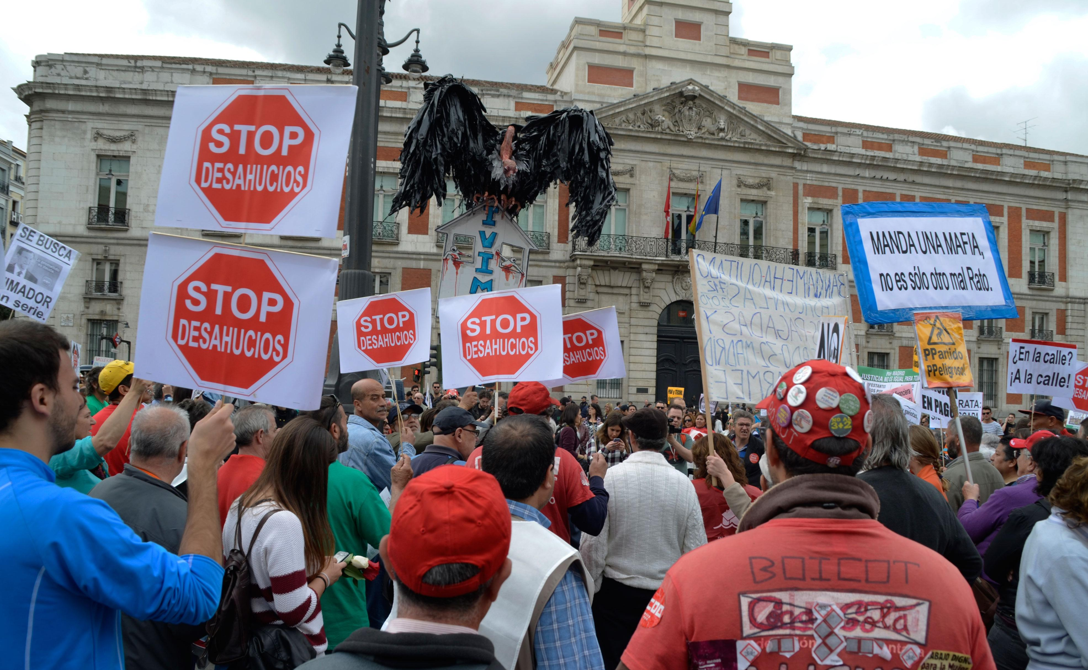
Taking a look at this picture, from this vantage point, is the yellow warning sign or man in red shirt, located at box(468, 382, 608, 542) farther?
the yellow warning sign

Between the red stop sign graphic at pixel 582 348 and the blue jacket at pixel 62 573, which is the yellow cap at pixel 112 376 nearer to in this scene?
the red stop sign graphic at pixel 582 348

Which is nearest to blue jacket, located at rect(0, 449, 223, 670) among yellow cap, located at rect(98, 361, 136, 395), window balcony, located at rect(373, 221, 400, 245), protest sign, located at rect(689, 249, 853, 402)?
protest sign, located at rect(689, 249, 853, 402)

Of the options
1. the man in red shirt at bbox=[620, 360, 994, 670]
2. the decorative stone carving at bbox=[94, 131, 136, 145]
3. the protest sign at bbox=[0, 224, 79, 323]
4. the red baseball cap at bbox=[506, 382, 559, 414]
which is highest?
the decorative stone carving at bbox=[94, 131, 136, 145]

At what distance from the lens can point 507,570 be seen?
1.73 metres

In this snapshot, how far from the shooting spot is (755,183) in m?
29.3

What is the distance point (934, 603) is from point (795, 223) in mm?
29951

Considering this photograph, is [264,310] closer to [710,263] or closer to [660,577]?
[660,577]

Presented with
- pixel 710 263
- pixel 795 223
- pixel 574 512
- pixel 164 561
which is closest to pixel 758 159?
pixel 795 223

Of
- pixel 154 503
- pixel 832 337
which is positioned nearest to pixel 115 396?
pixel 154 503

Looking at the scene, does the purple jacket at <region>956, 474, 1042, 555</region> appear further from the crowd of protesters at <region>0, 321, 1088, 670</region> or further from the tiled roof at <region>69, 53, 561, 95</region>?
the tiled roof at <region>69, 53, 561, 95</region>

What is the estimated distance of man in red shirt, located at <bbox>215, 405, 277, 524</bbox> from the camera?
3457 mm

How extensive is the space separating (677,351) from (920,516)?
26.0m

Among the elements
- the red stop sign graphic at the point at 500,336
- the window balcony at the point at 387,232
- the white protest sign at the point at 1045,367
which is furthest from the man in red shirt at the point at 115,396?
the window balcony at the point at 387,232

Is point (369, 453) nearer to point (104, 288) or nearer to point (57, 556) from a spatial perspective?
point (57, 556)
